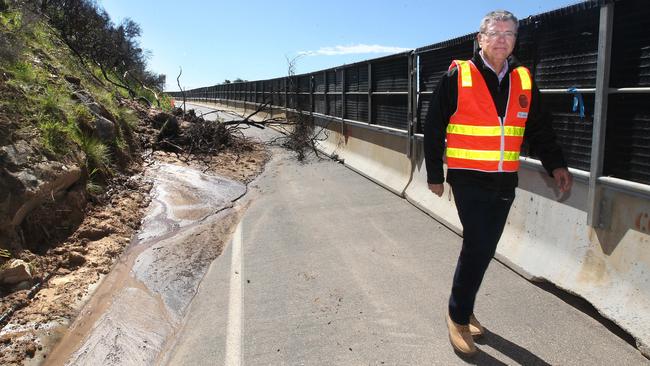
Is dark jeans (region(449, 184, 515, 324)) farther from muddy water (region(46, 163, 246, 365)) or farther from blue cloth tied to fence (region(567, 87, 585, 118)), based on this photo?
A: muddy water (region(46, 163, 246, 365))

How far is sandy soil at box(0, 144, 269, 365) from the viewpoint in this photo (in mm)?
3965

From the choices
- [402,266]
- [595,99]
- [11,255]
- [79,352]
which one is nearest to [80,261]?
[11,255]

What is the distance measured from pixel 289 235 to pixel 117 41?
25.4m

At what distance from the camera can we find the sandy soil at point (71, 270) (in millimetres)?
3965

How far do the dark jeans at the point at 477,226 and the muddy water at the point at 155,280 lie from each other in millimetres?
2348

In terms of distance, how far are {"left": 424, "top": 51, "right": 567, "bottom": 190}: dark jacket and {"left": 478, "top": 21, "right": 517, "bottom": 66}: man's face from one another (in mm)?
101

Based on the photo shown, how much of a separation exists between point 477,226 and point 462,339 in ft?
2.74

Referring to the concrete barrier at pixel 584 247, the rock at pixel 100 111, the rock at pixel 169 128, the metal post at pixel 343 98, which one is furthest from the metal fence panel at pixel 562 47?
the rock at pixel 169 128

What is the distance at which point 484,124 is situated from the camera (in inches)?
133

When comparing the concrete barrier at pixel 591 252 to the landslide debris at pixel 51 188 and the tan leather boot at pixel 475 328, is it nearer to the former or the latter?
the tan leather boot at pixel 475 328

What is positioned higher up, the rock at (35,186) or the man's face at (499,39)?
the man's face at (499,39)

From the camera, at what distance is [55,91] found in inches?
313

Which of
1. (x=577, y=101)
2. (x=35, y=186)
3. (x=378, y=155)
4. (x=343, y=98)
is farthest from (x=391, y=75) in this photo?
(x=35, y=186)

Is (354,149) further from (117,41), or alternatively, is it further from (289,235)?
(117,41)
